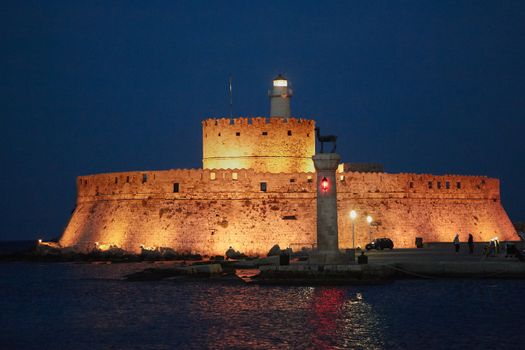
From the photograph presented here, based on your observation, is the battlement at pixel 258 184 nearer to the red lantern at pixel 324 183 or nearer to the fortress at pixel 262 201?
the fortress at pixel 262 201

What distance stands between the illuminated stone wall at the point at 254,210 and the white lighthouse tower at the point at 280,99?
4061 millimetres

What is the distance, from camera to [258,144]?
3538 centimetres

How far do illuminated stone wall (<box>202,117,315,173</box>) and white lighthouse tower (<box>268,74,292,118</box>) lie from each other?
2.33 feet

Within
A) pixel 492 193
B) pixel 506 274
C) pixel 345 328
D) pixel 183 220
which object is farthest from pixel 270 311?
pixel 492 193

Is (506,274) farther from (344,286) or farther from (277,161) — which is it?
(277,161)

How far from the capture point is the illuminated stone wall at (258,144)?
35.4 meters

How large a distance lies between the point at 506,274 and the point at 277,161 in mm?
14669

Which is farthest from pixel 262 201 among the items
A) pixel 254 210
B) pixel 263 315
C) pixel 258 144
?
pixel 263 315

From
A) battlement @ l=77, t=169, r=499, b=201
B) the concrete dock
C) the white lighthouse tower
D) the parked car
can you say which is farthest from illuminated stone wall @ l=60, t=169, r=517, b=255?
the concrete dock

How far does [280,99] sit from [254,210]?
585 centimetres

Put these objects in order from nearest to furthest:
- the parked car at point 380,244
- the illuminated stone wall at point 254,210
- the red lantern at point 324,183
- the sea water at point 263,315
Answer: the sea water at point 263,315, the red lantern at point 324,183, the parked car at point 380,244, the illuminated stone wall at point 254,210

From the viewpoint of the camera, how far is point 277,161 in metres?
35.5

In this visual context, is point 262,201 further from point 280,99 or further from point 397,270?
point 397,270

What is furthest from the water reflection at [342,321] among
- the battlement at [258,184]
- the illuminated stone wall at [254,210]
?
the battlement at [258,184]
